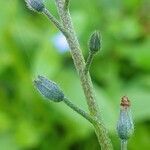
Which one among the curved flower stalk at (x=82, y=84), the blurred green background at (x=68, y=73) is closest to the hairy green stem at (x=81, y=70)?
the curved flower stalk at (x=82, y=84)

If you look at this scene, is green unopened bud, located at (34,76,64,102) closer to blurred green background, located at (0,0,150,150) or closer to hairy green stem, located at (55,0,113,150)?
hairy green stem, located at (55,0,113,150)

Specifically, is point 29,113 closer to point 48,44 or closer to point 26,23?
point 48,44

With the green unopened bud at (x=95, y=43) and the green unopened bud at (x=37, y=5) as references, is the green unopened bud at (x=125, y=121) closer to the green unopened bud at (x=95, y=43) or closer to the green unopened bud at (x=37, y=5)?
the green unopened bud at (x=95, y=43)

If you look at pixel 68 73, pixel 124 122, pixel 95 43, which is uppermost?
pixel 68 73

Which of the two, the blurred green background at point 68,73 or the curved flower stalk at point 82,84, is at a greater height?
the blurred green background at point 68,73

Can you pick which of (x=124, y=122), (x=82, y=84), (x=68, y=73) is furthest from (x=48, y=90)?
(x=68, y=73)

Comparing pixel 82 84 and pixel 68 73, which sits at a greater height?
pixel 68 73

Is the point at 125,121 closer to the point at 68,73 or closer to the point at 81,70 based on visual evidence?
the point at 81,70
